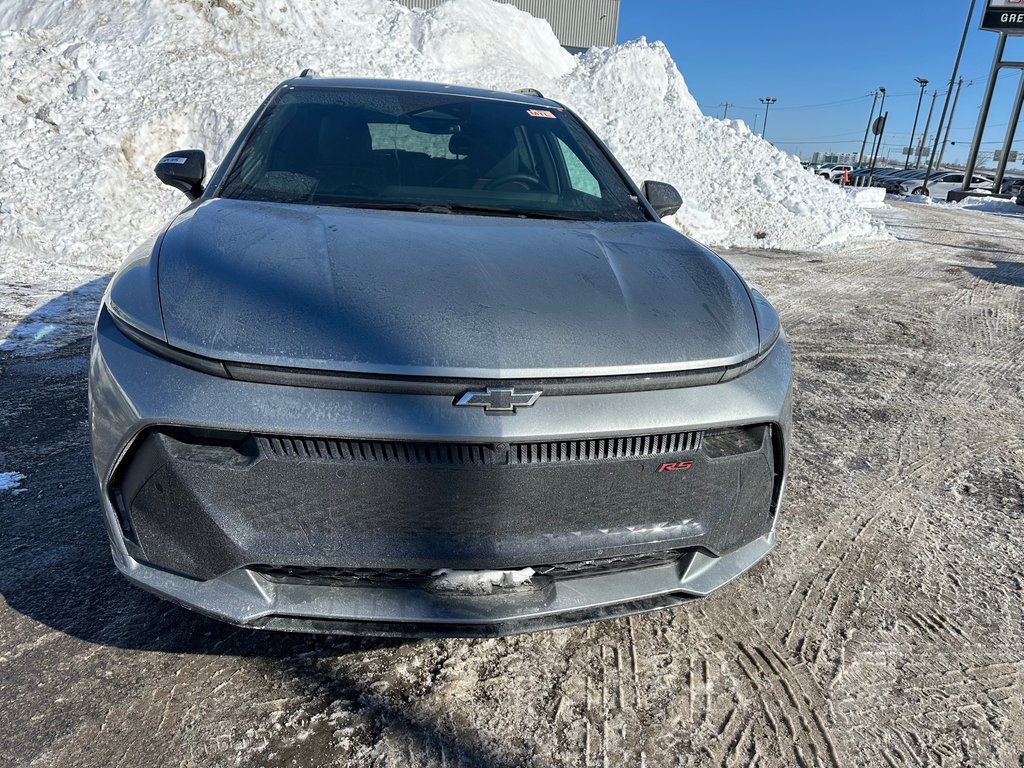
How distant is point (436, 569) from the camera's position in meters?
1.52

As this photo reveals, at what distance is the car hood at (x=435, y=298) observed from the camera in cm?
151

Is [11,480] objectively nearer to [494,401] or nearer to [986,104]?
[494,401]

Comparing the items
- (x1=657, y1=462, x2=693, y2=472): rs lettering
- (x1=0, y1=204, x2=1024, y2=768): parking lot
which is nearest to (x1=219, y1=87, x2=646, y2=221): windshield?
(x1=657, y1=462, x2=693, y2=472): rs lettering

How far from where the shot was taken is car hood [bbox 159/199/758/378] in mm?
1513

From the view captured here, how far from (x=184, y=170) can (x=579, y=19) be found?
27.1 metres

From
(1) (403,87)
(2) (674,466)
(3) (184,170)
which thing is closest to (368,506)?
(2) (674,466)

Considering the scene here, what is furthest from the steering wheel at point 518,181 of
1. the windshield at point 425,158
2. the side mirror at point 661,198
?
the side mirror at point 661,198

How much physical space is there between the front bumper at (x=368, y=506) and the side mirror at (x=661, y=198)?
159 centimetres

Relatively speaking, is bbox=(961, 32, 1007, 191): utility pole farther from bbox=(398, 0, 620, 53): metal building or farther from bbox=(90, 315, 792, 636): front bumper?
bbox=(90, 315, 792, 636): front bumper

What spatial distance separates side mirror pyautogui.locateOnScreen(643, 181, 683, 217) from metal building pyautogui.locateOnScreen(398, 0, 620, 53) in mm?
25451

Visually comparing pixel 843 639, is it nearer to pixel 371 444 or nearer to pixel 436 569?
pixel 436 569

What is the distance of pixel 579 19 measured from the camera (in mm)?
26031

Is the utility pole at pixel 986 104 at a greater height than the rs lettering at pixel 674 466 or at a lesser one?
greater

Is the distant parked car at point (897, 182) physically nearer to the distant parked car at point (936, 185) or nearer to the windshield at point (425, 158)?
the distant parked car at point (936, 185)
